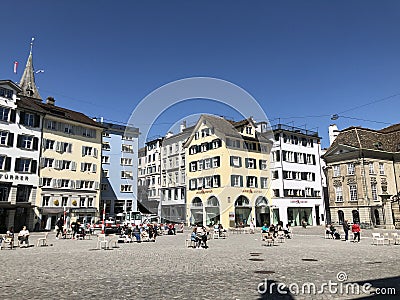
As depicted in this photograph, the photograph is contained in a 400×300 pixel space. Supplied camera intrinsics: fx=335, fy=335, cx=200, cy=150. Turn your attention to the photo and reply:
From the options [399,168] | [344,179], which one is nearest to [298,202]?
[344,179]

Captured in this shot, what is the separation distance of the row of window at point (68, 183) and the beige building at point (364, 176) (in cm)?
3943

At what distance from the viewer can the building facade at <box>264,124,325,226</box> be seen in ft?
178

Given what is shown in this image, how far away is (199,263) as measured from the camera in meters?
14.6

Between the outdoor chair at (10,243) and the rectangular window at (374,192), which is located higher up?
the rectangular window at (374,192)

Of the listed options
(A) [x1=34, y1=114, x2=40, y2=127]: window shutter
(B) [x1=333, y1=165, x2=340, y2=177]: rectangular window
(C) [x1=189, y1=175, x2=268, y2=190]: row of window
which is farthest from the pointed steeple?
(B) [x1=333, y1=165, x2=340, y2=177]: rectangular window

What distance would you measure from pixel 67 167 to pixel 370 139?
49243 millimetres

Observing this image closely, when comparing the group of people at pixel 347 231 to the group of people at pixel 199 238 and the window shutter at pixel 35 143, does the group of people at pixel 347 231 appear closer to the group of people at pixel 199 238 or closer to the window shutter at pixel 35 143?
the group of people at pixel 199 238

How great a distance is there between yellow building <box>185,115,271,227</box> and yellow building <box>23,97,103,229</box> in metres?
14.3

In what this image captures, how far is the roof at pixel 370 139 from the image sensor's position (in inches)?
2212

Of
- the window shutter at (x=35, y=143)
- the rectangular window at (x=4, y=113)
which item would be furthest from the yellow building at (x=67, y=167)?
the rectangular window at (x=4, y=113)

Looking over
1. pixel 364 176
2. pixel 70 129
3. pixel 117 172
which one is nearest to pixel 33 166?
pixel 70 129

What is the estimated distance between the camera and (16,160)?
39781mm

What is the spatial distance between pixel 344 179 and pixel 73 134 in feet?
144

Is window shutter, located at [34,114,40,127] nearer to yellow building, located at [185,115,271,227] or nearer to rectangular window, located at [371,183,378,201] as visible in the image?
yellow building, located at [185,115,271,227]
